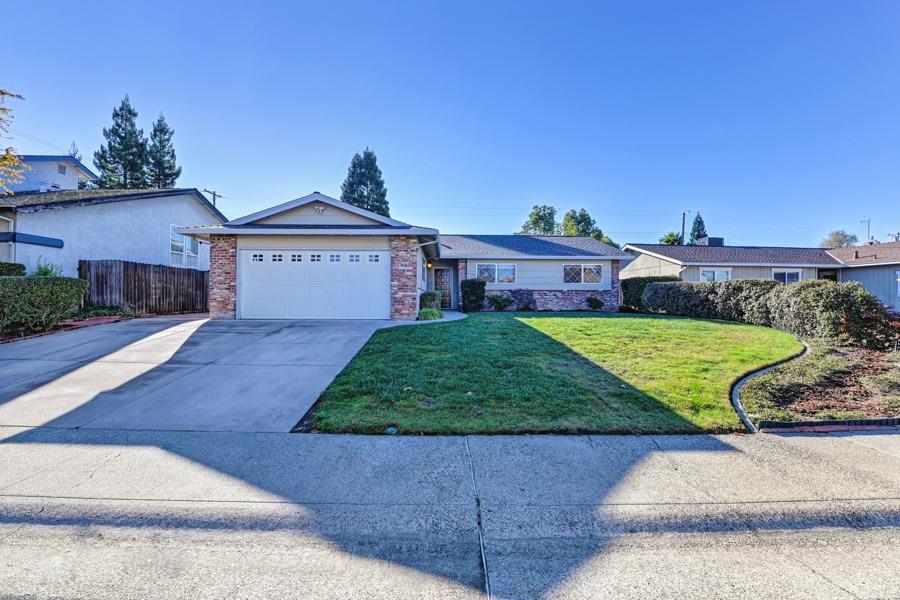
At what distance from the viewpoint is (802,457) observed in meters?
4.06

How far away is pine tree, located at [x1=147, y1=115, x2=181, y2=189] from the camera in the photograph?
35750 millimetres

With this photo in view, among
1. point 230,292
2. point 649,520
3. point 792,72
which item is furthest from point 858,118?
point 230,292

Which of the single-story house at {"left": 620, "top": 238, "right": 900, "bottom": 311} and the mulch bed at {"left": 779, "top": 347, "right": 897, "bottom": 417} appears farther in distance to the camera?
the single-story house at {"left": 620, "top": 238, "right": 900, "bottom": 311}

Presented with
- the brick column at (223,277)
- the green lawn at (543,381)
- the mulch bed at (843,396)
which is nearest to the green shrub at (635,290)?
the green lawn at (543,381)

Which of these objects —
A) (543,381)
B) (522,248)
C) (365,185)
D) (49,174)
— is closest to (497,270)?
(522,248)

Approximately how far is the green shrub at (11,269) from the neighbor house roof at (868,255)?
3546cm

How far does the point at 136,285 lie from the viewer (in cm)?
1487

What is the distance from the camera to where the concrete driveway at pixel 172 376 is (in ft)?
16.5

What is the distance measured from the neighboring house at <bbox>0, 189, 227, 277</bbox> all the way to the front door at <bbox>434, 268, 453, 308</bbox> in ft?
38.4

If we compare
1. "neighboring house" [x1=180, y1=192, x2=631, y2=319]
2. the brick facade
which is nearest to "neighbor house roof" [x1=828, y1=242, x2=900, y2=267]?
the brick facade

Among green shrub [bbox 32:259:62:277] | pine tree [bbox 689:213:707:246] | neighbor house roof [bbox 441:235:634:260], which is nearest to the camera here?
green shrub [bbox 32:259:62:277]

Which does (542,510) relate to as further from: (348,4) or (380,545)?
(348,4)

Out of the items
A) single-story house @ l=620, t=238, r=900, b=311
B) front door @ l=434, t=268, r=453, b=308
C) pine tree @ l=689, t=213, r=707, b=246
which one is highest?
pine tree @ l=689, t=213, r=707, b=246

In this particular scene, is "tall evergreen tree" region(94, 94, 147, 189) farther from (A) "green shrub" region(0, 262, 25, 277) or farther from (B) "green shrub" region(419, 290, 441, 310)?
(B) "green shrub" region(419, 290, 441, 310)
